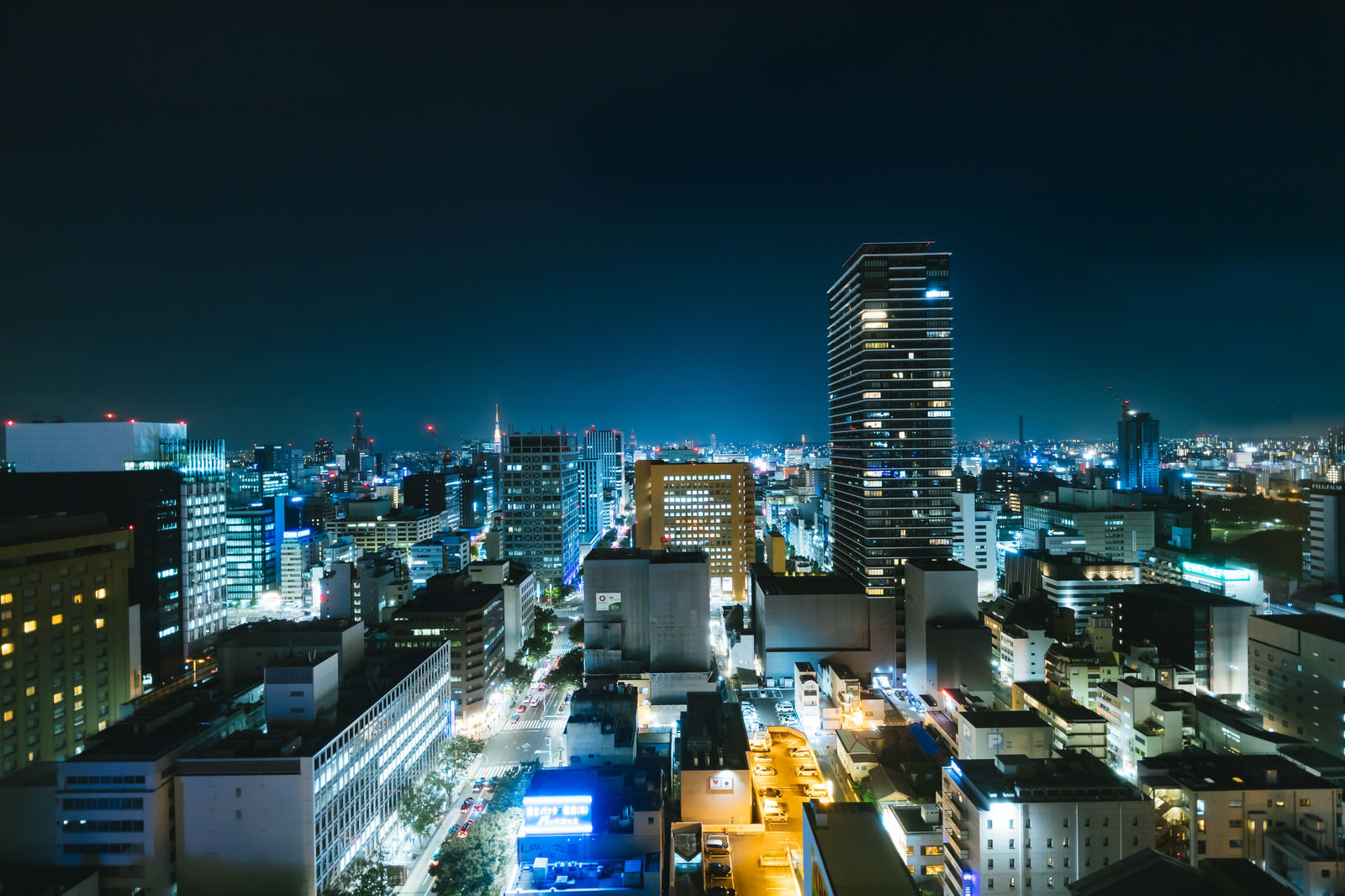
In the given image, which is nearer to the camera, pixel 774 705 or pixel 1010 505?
pixel 774 705

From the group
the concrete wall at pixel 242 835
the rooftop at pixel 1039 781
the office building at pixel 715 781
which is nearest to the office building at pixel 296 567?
the concrete wall at pixel 242 835

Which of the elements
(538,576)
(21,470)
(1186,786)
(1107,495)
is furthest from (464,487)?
(1186,786)

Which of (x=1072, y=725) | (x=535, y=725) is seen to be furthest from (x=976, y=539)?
(x=535, y=725)

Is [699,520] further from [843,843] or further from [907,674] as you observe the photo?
[843,843]

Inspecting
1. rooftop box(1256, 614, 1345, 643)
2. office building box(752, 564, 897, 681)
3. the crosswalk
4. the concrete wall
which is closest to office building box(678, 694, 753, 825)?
the crosswalk

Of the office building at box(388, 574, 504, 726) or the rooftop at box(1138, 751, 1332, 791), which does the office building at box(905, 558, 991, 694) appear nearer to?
the rooftop at box(1138, 751, 1332, 791)

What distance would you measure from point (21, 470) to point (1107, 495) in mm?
84001

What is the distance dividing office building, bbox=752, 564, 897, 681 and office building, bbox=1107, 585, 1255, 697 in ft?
43.1

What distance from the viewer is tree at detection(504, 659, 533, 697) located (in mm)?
36438

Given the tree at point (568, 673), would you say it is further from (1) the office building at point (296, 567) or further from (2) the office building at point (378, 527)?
(2) the office building at point (378, 527)

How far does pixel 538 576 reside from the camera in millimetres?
57688

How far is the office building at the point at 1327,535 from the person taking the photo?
39375mm

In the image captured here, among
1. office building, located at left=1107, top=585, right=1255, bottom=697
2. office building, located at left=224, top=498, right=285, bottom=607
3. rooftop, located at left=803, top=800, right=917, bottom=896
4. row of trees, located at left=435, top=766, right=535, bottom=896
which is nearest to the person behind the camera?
rooftop, located at left=803, top=800, right=917, bottom=896

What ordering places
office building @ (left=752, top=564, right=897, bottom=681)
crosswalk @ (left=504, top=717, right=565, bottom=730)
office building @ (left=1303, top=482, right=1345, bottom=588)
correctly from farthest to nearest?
office building @ (left=1303, top=482, right=1345, bottom=588) < office building @ (left=752, top=564, right=897, bottom=681) < crosswalk @ (left=504, top=717, right=565, bottom=730)
